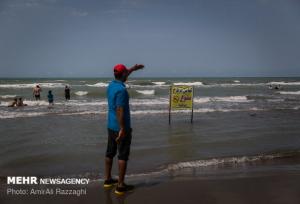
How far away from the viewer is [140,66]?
5.24 meters

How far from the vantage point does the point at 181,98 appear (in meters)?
12.3

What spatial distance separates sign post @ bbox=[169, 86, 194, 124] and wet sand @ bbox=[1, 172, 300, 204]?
6.84 metres

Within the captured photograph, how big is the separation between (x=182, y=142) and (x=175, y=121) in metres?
4.40

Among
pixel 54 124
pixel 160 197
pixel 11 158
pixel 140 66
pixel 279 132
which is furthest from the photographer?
pixel 54 124

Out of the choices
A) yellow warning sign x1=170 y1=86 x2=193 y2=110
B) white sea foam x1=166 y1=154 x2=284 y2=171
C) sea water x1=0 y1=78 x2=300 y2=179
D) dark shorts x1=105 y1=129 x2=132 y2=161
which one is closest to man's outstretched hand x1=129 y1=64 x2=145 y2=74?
dark shorts x1=105 y1=129 x2=132 y2=161

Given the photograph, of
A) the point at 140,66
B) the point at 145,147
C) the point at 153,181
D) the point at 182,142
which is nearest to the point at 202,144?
the point at 182,142

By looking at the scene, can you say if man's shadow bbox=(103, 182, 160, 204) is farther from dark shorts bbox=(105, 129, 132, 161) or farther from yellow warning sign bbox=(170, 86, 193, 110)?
yellow warning sign bbox=(170, 86, 193, 110)

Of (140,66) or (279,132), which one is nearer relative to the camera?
(140,66)

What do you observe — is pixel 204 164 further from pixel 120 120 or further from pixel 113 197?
pixel 120 120

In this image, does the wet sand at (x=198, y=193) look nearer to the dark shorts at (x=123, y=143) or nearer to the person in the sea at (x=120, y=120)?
the person in the sea at (x=120, y=120)

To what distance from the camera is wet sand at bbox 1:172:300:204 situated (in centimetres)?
448

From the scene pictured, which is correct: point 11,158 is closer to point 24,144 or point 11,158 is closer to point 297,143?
point 24,144

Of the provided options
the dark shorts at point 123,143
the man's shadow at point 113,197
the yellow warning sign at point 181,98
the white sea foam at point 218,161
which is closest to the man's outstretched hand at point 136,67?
the dark shorts at point 123,143

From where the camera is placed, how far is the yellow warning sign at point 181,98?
12141 millimetres
